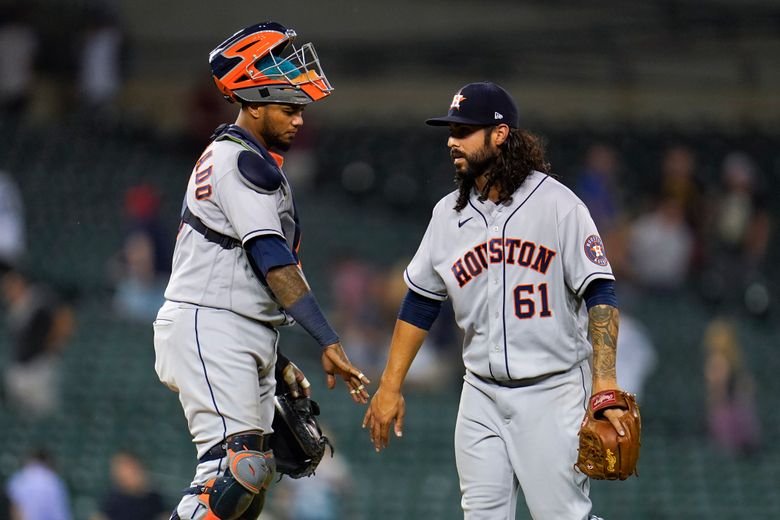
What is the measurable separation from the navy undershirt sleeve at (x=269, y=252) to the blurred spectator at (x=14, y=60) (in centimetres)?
1085

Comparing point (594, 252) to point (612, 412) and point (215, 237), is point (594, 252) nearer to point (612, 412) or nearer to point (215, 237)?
point (612, 412)

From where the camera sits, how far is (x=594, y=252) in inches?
168

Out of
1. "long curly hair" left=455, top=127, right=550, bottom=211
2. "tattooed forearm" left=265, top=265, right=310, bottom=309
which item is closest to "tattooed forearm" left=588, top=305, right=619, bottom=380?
"long curly hair" left=455, top=127, right=550, bottom=211

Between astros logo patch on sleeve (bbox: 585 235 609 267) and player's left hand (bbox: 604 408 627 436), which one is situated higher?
astros logo patch on sleeve (bbox: 585 235 609 267)

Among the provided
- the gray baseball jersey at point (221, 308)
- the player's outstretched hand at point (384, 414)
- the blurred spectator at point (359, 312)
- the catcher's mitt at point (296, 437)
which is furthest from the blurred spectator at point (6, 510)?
the player's outstretched hand at point (384, 414)

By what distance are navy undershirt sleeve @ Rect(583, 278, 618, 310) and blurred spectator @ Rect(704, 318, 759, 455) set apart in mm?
6679

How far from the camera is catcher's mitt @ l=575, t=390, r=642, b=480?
4.05 meters

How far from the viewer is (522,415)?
14.0ft

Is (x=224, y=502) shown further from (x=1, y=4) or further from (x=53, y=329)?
(x=1, y=4)

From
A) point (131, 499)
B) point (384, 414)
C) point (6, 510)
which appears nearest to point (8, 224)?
point (6, 510)

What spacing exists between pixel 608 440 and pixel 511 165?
96 cm

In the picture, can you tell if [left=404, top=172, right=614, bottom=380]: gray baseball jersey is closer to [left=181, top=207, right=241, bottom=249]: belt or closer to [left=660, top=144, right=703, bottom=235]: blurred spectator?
[left=181, top=207, right=241, bottom=249]: belt

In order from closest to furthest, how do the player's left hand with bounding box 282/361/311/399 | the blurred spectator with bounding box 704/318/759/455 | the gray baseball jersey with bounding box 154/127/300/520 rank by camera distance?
1. the gray baseball jersey with bounding box 154/127/300/520
2. the player's left hand with bounding box 282/361/311/399
3. the blurred spectator with bounding box 704/318/759/455

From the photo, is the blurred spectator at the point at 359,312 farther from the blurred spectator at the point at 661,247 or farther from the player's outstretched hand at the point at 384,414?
the player's outstretched hand at the point at 384,414
